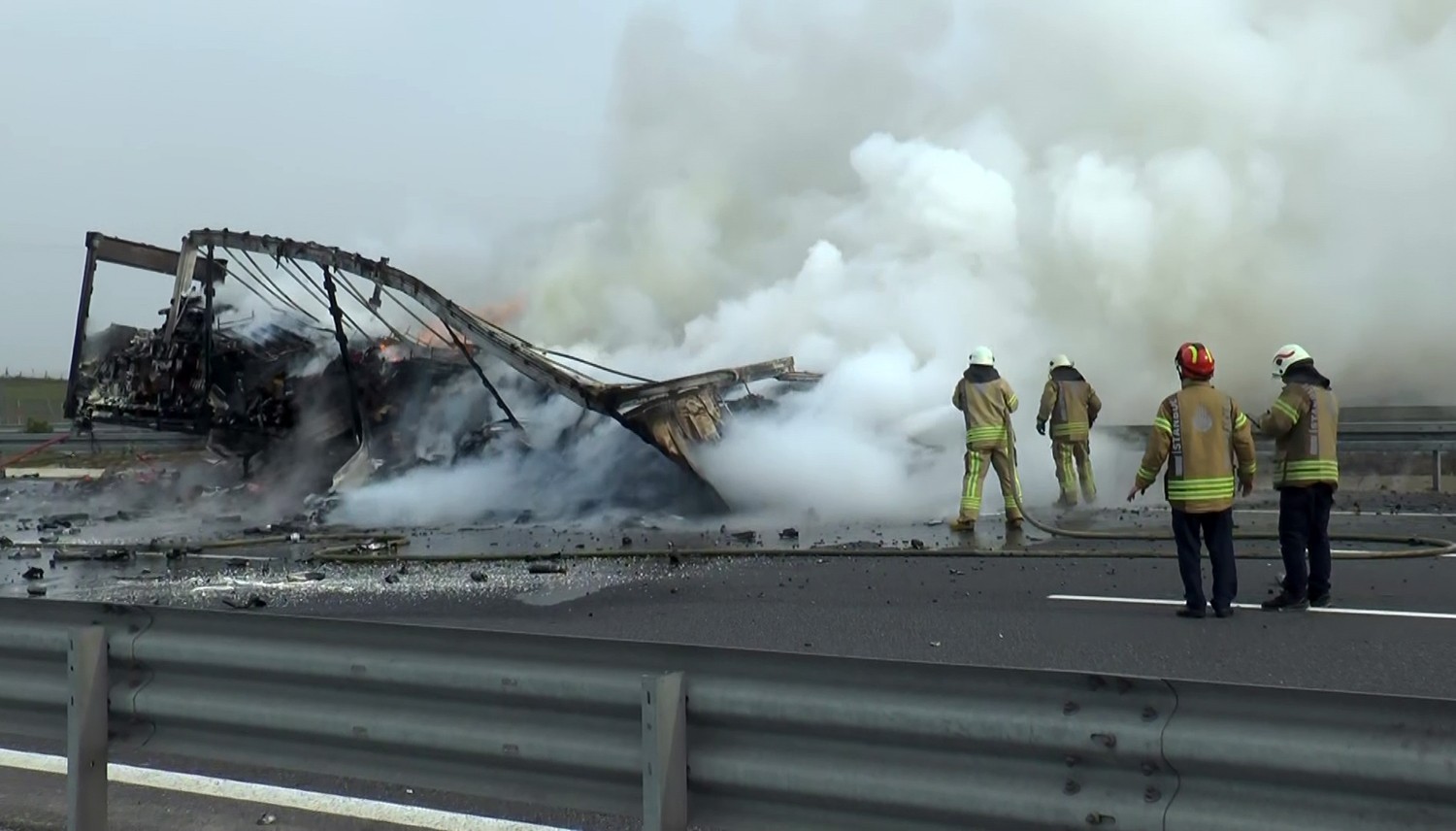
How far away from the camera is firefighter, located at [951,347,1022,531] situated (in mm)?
11922

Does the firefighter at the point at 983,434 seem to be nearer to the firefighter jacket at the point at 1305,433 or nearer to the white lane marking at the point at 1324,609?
the white lane marking at the point at 1324,609

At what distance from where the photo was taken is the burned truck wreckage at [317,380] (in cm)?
1378

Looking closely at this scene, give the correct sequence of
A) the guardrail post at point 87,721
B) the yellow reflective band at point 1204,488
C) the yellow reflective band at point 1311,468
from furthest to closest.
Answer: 1. the yellow reflective band at point 1311,468
2. the yellow reflective band at point 1204,488
3. the guardrail post at point 87,721

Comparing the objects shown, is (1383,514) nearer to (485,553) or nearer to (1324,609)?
(1324,609)

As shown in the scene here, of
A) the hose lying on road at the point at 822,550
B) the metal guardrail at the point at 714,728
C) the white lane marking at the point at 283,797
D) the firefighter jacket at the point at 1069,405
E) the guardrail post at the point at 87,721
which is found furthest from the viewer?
the firefighter jacket at the point at 1069,405

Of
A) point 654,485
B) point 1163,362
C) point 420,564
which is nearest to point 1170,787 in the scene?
point 420,564

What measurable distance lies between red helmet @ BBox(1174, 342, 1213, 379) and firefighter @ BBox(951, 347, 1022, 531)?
4.62 meters

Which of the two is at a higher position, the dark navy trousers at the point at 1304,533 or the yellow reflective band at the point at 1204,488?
the yellow reflective band at the point at 1204,488

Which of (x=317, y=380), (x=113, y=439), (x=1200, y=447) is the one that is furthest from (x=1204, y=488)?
(x=113, y=439)

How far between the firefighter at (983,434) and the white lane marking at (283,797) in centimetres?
820

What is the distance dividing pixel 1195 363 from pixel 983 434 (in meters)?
4.72

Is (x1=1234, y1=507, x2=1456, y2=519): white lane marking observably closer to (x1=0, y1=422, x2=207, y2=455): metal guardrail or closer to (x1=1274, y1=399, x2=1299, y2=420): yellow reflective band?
(x1=1274, y1=399, x2=1299, y2=420): yellow reflective band

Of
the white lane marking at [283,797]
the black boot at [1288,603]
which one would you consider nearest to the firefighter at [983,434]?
the black boot at [1288,603]

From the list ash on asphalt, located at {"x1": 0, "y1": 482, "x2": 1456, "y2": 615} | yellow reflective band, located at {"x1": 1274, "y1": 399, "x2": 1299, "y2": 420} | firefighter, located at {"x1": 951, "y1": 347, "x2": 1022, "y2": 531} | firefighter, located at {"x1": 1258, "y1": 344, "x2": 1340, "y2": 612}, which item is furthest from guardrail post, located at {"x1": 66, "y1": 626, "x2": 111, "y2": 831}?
firefighter, located at {"x1": 951, "y1": 347, "x2": 1022, "y2": 531}
